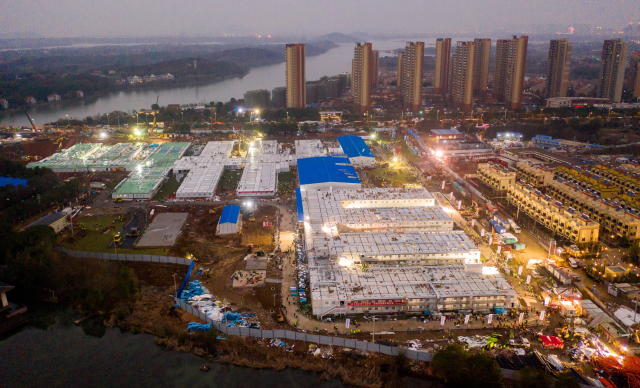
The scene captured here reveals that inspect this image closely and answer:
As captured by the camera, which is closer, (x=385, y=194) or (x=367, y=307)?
(x=367, y=307)

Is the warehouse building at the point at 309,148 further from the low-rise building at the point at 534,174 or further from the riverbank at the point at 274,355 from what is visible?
the riverbank at the point at 274,355

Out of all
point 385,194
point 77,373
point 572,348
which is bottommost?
point 77,373

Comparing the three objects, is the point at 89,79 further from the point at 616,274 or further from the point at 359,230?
the point at 616,274

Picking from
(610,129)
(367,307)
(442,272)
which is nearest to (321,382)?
(367,307)

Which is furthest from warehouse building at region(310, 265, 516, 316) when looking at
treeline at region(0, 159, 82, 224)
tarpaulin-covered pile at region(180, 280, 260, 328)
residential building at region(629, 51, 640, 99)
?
residential building at region(629, 51, 640, 99)

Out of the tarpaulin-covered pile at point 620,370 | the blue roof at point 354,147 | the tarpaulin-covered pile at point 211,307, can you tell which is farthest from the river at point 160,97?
the tarpaulin-covered pile at point 620,370

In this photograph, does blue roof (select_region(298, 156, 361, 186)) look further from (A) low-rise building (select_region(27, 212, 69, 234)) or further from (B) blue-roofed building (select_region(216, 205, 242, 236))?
(A) low-rise building (select_region(27, 212, 69, 234))
